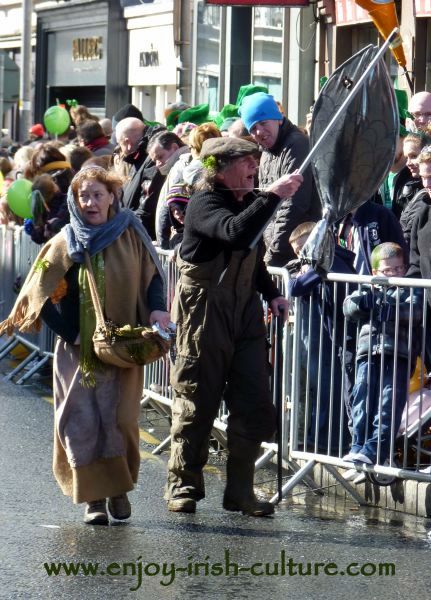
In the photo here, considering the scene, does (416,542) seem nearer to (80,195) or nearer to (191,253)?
(191,253)

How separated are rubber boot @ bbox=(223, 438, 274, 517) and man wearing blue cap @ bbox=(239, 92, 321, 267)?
239 cm

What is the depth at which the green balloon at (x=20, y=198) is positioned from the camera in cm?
1317

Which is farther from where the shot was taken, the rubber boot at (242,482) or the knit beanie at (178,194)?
the knit beanie at (178,194)

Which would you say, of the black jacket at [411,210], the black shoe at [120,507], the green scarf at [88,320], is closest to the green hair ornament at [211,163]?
the green scarf at [88,320]

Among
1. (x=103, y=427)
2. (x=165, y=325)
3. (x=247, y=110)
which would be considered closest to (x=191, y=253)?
(x=165, y=325)

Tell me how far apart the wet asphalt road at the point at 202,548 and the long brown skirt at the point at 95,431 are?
209 mm

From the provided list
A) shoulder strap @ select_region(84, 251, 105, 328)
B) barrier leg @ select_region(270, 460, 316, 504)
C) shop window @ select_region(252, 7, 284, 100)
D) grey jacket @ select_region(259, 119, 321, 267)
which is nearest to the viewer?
shoulder strap @ select_region(84, 251, 105, 328)

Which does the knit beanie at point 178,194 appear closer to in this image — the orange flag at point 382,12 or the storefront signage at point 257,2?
the orange flag at point 382,12

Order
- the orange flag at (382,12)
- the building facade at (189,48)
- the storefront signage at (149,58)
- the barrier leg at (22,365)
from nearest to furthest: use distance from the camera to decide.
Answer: the barrier leg at (22,365) < the orange flag at (382,12) < the building facade at (189,48) < the storefront signage at (149,58)

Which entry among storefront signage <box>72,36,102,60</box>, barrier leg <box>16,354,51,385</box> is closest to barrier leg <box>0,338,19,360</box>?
barrier leg <box>16,354,51,385</box>

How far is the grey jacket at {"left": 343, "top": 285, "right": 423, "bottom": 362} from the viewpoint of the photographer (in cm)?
758

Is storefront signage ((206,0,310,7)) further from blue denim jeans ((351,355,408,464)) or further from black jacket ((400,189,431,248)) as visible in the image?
blue denim jeans ((351,355,408,464))

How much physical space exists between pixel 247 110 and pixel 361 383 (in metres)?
2.46

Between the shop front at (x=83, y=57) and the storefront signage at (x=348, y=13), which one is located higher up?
the shop front at (x=83, y=57)
